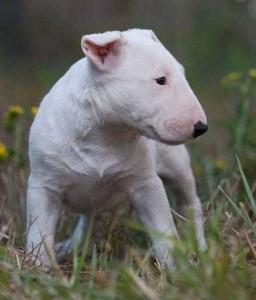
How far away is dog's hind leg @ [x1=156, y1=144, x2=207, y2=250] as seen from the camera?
14.8ft

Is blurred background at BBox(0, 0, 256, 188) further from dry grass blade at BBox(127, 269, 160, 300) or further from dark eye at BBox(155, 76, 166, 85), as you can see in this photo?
dry grass blade at BBox(127, 269, 160, 300)

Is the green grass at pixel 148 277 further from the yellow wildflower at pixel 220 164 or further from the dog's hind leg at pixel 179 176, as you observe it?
the yellow wildflower at pixel 220 164

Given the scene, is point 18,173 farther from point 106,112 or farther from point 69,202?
point 106,112

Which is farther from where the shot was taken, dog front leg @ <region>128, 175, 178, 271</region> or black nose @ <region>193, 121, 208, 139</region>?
dog front leg @ <region>128, 175, 178, 271</region>

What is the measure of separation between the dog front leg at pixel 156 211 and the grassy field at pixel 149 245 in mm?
97

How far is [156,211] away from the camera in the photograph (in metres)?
4.04

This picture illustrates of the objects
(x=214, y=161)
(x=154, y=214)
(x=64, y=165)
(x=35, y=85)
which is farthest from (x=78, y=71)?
(x=35, y=85)

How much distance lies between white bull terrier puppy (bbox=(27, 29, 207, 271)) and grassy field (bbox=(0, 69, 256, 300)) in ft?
0.62

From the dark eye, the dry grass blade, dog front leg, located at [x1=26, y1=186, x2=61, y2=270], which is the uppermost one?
the dark eye

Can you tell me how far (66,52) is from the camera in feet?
28.7

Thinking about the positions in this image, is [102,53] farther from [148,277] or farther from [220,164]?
[220,164]

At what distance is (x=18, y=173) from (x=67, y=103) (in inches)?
46.3

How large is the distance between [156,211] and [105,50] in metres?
0.74

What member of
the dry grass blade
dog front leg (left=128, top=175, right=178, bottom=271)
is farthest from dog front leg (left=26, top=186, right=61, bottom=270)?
the dry grass blade
